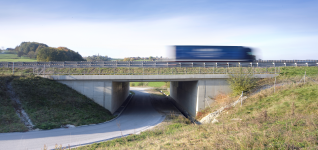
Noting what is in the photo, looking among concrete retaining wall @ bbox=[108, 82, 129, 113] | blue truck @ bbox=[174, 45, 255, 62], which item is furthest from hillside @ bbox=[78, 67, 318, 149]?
concrete retaining wall @ bbox=[108, 82, 129, 113]

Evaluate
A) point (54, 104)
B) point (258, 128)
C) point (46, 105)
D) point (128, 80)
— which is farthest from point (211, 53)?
point (46, 105)

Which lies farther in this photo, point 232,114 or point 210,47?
point 210,47

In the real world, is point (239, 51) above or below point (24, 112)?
above

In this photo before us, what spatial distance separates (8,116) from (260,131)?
53.9 ft

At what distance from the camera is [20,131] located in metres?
12.1

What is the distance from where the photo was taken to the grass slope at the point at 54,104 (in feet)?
47.5

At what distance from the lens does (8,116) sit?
13141 millimetres

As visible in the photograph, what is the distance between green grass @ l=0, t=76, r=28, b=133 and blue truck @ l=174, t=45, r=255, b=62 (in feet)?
66.4

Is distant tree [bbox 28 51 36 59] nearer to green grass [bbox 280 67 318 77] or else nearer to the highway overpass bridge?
the highway overpass bridge

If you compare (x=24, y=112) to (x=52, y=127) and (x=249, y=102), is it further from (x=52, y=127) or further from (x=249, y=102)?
(x=249, y=102)

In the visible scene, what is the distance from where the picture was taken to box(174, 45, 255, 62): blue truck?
27.8 m

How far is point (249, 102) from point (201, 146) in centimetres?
1209

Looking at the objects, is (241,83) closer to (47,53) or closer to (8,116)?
(8,116)

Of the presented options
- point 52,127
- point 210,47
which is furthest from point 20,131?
point 210,47
